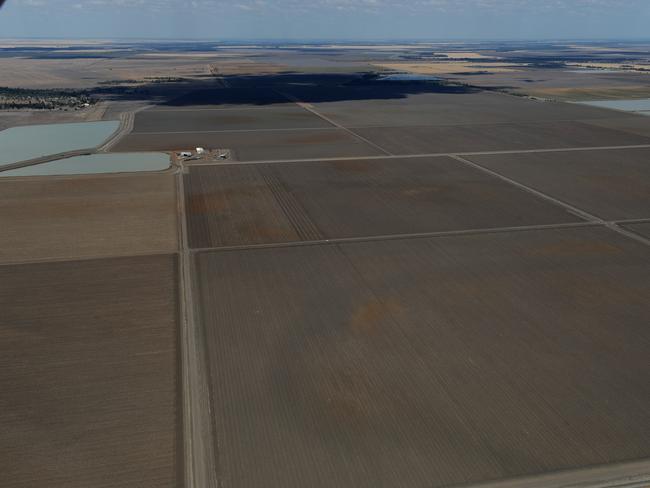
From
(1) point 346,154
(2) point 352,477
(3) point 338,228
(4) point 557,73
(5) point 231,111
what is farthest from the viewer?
(4) point 557,73

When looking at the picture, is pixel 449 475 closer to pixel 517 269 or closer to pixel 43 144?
pixel 517 269

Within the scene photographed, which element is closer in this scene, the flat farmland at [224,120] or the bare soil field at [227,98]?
the flat farmland at [224,120]


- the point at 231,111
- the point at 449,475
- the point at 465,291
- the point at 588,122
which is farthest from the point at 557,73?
the point at 449,475

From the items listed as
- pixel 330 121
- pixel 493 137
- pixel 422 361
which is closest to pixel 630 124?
pixel 493 137

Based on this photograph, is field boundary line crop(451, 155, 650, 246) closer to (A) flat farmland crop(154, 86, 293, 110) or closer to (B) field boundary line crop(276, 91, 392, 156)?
(B) field boundary line crop(276, 91, 392, 156)

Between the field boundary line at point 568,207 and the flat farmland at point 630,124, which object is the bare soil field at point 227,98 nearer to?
the flat farmland at point 630,124

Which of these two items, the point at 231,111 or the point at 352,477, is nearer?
the point at 352,477

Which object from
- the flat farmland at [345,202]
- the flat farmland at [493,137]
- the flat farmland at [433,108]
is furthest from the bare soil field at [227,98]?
the flat farmland at [345,202]
